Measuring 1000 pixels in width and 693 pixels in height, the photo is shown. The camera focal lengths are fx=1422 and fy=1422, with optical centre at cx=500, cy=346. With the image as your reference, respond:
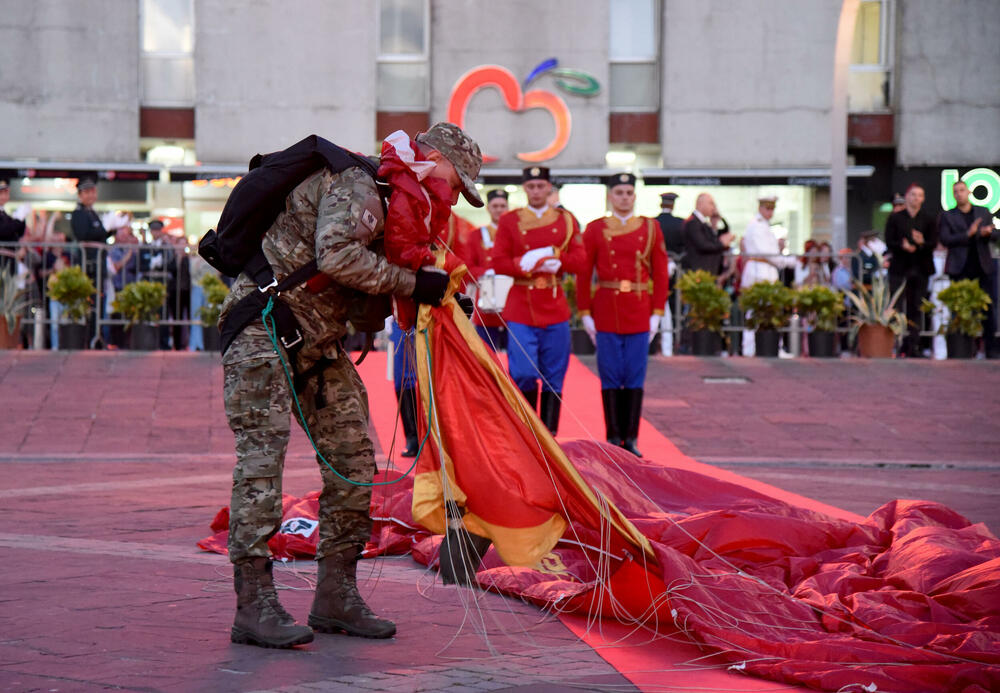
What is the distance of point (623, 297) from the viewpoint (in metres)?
11.2

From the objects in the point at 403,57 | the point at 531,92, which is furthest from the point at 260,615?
the point at 403,57

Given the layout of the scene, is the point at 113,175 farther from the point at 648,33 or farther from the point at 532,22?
the point at 648,33

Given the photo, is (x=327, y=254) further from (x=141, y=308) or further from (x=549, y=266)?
(x=141, y=308)

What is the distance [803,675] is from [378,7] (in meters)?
24.1

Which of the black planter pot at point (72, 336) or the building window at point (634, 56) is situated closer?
the black planter pot at point (72, 336)

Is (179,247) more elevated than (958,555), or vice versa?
(179,247)

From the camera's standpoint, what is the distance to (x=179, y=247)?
1769cm

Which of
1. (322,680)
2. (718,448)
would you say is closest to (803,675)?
(322,680)

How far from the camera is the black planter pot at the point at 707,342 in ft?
57.0

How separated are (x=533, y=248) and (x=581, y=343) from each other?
6.14 meters

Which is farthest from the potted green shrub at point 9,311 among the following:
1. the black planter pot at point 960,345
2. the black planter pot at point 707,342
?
the black planter pot at point 960,345

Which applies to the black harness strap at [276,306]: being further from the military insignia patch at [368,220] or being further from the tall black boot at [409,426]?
the tall black boot at [409,426]

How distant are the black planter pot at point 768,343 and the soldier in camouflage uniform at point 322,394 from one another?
12349 millimetres

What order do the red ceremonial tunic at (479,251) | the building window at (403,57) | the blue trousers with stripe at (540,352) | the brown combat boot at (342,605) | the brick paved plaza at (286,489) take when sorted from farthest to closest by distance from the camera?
1. the building window at (403,57)
2. the red ceremonial tunic at (479,251)
3. the blue trousers with stripe at (540,352)
4. the brown combat boot at (342,605)
5. the brick paved plaza at (286,489)
